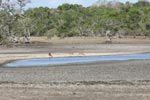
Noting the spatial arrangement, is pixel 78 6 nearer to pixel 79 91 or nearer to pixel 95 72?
pixel 95 72

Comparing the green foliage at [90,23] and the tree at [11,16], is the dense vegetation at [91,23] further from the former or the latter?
the tree at [11,16]

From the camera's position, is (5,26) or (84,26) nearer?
(5,26)

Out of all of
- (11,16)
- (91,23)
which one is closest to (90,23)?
(91,23)

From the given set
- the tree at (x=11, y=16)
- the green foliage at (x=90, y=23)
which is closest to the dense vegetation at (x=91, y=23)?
the green foliage at (x=90, y=23)

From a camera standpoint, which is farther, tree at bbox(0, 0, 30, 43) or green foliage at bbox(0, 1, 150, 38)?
green foliage at bbox(0, 1, 150, 38)

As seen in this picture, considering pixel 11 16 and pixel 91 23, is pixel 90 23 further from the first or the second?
pixel 11 16

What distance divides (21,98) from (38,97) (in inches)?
24.1

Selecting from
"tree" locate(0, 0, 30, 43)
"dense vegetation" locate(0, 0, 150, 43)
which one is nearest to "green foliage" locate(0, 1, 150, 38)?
"dense vegetation" locate(0, 0, 150, 43)

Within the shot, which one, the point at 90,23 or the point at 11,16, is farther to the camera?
the point at 90,23

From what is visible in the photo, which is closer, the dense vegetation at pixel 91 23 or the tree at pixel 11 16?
the tree at pixel 11 16

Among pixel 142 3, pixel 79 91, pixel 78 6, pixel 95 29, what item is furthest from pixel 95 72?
pixel 142 3

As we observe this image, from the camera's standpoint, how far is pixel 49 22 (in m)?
124

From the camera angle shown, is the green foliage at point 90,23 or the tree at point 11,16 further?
the green foliage at point 90,23

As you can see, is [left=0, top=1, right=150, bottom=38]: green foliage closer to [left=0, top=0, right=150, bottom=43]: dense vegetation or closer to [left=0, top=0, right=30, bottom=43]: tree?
[left=0, top=0, right=150, bottom=43]: dense vegetation
